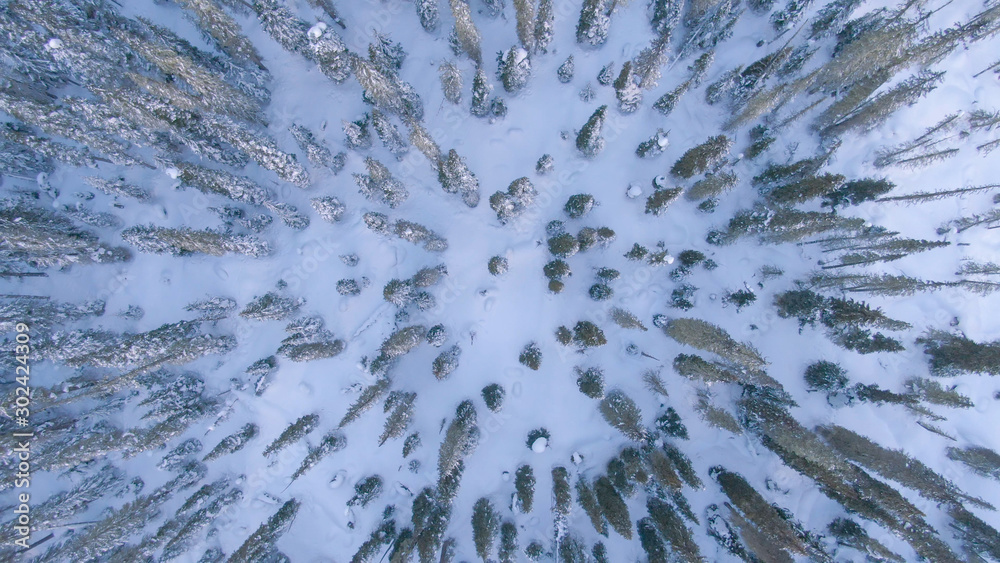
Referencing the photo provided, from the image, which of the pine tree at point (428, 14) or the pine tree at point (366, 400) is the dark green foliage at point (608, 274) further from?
the pine tree at point (428, 14)

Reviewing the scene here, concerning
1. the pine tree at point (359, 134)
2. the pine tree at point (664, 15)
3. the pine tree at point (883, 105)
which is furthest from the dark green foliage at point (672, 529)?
the pine tree at point (359, 134)

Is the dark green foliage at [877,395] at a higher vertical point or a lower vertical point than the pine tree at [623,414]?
higher

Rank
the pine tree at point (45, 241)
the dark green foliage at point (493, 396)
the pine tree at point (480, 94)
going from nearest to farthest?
1. the pine tree at point (45, 241)
2. the pine tree at point (480, 94)
3. the dark green foliage at point (493, 396)

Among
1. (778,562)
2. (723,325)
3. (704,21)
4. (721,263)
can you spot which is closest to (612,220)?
(721,263)

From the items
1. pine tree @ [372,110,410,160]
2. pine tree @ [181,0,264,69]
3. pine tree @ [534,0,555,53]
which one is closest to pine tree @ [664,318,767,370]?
pine tree @ [534,0,555,53]

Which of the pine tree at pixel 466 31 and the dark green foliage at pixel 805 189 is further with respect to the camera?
the pine tree at pixel 466 31

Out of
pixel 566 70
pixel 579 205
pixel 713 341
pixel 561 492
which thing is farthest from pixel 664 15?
pixel 561 492
